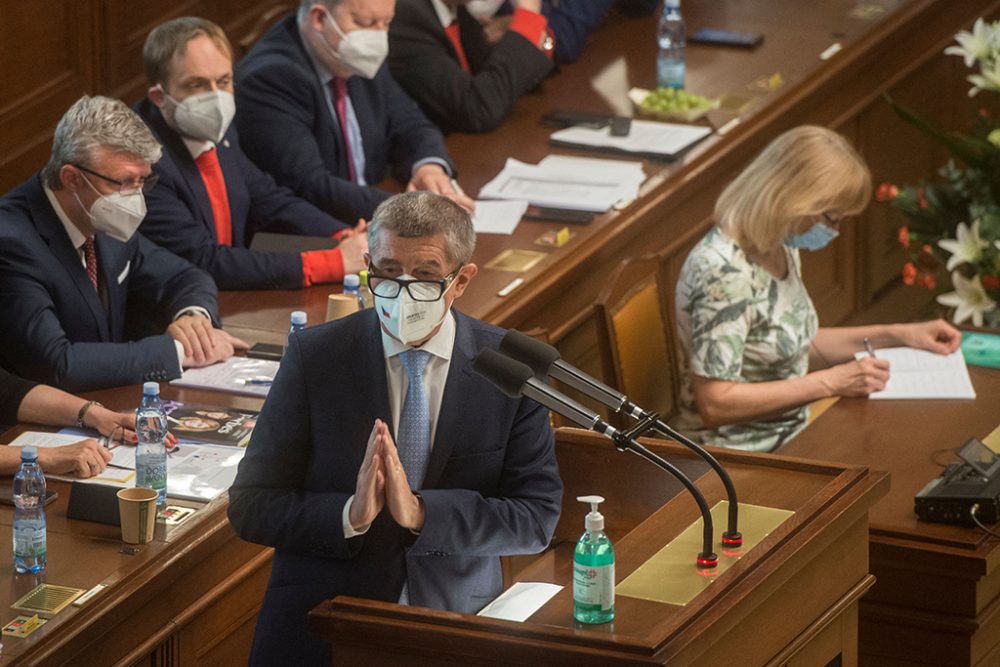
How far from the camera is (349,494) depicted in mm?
3057

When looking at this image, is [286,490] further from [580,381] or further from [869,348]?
[869,348]

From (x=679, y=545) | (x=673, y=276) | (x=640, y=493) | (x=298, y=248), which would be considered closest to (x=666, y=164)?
(x=673, y=276)

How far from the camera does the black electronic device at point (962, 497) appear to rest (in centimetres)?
397

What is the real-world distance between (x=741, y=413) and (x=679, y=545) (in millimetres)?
1588

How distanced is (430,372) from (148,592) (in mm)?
807

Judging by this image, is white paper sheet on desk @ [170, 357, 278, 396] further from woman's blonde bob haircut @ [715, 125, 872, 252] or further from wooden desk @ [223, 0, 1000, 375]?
woman's blonde bob haircut @ [715, 125, 872, 252]

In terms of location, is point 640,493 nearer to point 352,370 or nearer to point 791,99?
point 352,370

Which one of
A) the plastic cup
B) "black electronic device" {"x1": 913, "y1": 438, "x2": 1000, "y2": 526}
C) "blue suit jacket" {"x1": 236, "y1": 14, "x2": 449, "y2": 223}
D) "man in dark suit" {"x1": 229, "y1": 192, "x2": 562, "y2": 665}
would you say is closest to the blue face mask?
"black electronic device" {"x1": 913, "y1": 438, "x2": 1000, "y2": 526}

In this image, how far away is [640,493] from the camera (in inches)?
148

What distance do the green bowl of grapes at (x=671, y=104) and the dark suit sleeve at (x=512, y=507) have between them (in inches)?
132

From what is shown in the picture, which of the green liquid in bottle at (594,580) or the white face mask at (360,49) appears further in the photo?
the white face mask at (360,49)

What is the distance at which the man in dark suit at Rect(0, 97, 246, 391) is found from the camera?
4.20 metres

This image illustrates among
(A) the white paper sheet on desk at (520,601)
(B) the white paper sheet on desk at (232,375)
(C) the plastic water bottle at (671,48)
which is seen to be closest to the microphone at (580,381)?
(A) the white paper sheet on desk at (520,601)

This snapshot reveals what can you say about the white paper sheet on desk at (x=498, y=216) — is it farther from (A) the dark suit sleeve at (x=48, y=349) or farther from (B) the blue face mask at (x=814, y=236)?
(A) the dark suit sleeve at (x=48, y=349)
